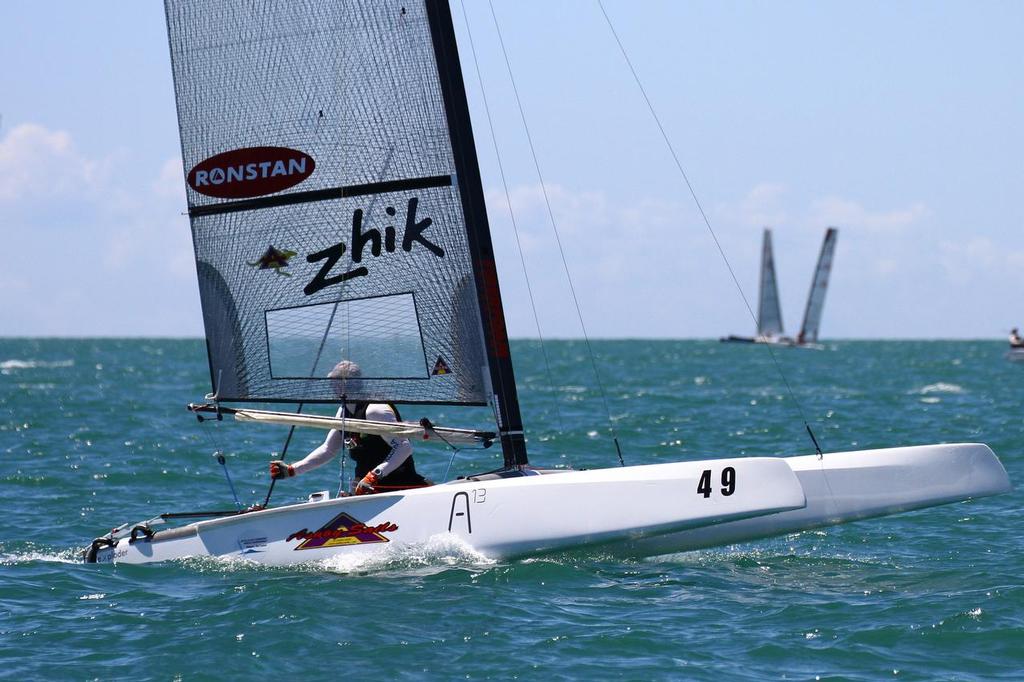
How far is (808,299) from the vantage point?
2685 inches

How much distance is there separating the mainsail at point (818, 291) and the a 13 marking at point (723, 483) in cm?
5634

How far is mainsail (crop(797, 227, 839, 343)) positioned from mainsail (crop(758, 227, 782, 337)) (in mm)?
1343

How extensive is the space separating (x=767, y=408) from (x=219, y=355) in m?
16.3

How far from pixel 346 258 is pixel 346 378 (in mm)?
806

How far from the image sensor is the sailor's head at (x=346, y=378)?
369 inches

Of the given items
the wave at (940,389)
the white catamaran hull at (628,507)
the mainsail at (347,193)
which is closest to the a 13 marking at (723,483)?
the white catamaran hull at (628,507)

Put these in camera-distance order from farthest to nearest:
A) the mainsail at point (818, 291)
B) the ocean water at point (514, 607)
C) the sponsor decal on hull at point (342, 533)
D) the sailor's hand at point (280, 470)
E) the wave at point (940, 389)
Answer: the mainsail at point (818, 291) → the wave at point (940, 389) → the sailor's hand at point (280, 470) → the sponsor decal on hull at point (342, 533) → the ocean water at point (514, 607)

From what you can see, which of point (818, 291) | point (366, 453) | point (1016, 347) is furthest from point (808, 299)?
point (366, 453)

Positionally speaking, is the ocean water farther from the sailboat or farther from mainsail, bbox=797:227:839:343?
mainsail, bbox=797:227:839:343

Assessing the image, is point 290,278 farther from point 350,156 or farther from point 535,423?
point 535,423

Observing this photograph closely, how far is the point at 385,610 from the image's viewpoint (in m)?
7.61

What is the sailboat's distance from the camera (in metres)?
8.78

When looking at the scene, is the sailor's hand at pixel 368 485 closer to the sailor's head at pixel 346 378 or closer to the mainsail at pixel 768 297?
the sailor's head at pixel 346 378

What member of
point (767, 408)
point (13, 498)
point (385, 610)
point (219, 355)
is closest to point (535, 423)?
point (767, 408)
